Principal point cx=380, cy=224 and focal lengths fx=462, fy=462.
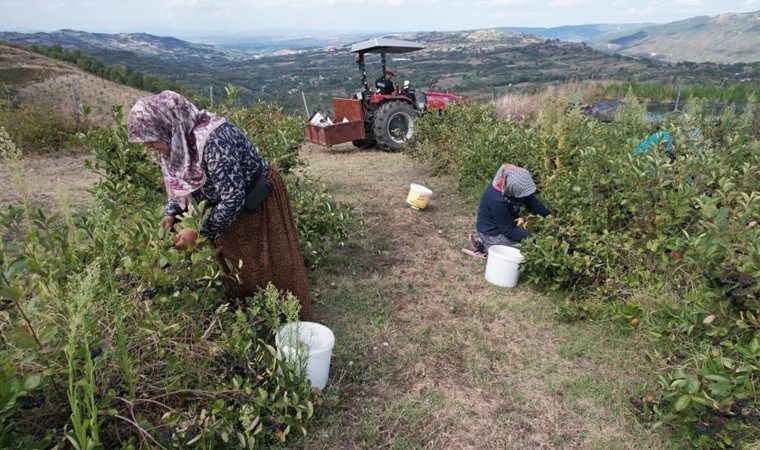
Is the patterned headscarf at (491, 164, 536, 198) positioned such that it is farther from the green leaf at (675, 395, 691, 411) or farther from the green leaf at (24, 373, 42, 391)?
the green leaf at (24, 373, 42, 391)

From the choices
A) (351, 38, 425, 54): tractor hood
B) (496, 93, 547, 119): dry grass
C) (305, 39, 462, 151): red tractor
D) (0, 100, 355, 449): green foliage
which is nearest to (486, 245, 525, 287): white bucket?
(0, 100, 355, 449): green foliage

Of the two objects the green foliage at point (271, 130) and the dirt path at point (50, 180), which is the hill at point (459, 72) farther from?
the green foliage at point (271, 130)

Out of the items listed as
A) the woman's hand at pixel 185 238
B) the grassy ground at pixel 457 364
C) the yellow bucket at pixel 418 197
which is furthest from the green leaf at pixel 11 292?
the yellow bucket at pixel 418 197

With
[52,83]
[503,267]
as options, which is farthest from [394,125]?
[52,83]

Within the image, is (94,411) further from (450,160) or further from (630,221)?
(450,160)

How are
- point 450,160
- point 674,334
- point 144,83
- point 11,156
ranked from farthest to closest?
point 144,83 → point 450,160 → point 674,334 → point 11,156

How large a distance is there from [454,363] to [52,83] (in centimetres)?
3208

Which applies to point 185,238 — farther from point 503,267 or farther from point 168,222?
point 503,267

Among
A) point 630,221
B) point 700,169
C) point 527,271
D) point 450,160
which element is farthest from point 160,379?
point 450,160

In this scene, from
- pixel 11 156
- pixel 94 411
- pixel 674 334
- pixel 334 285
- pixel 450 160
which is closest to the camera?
pixel 94 411

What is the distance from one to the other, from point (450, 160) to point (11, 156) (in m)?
5.53

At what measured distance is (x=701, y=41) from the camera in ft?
305

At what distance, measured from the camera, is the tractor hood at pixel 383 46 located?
8297 millimetres

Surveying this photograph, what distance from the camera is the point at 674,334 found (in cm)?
230
